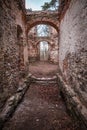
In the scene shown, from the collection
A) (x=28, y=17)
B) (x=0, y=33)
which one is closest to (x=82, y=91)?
(x=0, y=33)

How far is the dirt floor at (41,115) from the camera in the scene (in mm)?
3102

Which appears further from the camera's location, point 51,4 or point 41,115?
point 51,4

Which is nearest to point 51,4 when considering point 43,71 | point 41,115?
point 43,71

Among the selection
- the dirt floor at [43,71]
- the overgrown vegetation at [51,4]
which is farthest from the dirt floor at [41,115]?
the overgrown vegetation at [51,4]

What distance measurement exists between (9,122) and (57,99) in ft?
7.05

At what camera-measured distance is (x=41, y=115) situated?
370 cm

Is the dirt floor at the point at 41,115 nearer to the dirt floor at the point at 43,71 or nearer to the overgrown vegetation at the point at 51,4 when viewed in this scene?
the dirt floor at the point at 43,71

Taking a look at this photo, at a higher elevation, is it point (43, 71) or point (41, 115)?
point (43, 71)

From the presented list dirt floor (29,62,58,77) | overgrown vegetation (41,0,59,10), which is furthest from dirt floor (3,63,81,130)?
overgrown vegetation (41,0,59,10)

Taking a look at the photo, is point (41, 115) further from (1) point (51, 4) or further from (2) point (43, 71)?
(1) point (51, 4)

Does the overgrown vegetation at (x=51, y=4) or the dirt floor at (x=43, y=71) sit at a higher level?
the overgrown vegetation at (x=51, y=4)

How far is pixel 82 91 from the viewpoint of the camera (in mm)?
3154

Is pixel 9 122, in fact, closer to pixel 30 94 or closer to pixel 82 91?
pixel 82 91

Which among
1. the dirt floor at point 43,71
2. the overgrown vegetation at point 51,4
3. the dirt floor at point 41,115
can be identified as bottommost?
the dirt floor at point 41,115
